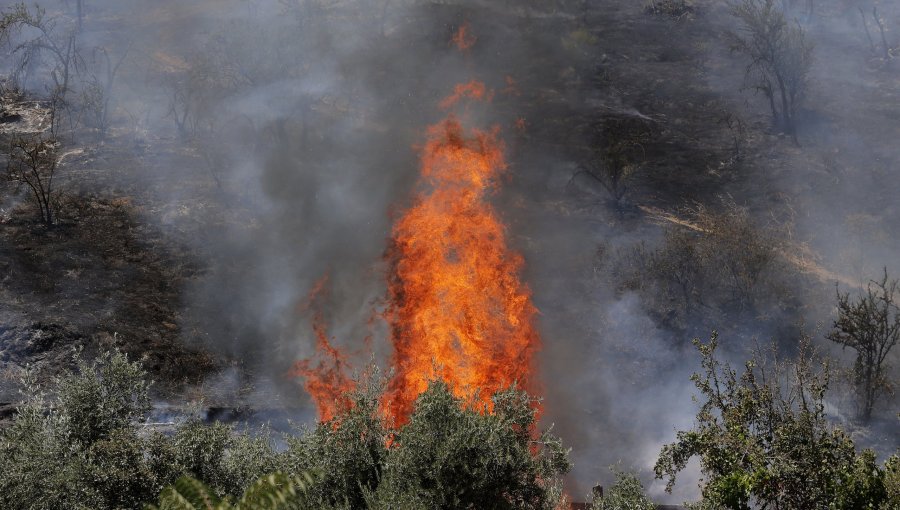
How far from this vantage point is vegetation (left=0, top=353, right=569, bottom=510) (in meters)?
13.5

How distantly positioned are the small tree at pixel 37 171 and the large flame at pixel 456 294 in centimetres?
1456

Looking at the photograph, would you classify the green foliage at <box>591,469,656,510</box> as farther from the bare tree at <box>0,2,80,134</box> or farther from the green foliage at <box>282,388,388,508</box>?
the bare tree at <box>0,2,80,134</box>

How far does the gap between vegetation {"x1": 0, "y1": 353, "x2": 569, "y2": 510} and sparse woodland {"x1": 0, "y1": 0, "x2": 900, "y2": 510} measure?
7cm

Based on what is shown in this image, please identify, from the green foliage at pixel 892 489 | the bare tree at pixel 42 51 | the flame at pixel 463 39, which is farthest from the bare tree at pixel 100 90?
the green foliage at pixel 892 489

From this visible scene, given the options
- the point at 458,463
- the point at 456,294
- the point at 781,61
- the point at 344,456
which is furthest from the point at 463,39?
the point at 458,463

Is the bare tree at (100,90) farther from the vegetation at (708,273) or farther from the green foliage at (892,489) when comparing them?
the green foliage at (892,489)

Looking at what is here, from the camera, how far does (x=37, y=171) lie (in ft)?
107

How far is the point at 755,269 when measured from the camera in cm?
3177

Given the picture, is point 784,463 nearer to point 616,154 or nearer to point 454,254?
point 454,254

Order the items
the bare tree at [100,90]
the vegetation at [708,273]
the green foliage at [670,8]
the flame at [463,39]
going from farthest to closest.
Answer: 1. the green foliage at [670,8]
2. the flame at [463,39]
3. the bare tree at [100,90]
4. the vegetation at [708,273]

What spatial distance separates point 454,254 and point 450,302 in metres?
2.90

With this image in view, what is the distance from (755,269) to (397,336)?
1586 centimetres

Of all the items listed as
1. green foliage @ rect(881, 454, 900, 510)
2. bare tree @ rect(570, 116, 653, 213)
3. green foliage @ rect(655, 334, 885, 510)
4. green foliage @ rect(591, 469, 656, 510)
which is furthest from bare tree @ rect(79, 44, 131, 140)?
green foliage @ rect(881, 454, 900, 510)

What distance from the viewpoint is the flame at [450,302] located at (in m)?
26.4
